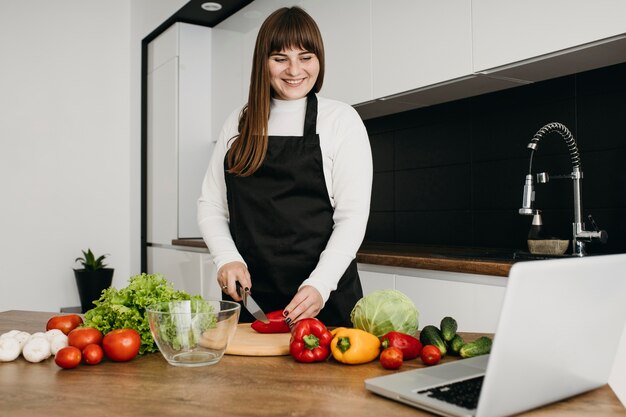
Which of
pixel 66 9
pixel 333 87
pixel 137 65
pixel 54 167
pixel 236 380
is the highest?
pixel 66 9

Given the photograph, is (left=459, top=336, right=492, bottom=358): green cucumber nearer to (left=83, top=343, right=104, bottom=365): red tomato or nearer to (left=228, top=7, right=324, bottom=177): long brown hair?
(left=83, top=343, right=104, bottom=365): red tomato

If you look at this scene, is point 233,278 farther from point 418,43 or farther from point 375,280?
point 418,43

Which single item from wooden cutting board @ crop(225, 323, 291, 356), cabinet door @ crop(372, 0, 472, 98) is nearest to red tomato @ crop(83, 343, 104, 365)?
wooden cutting board @ crop(225, 323, 291, 356)

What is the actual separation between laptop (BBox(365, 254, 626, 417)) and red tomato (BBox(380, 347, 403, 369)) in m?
0.08

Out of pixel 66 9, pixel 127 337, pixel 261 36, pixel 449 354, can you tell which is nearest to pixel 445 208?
pixel 261 36

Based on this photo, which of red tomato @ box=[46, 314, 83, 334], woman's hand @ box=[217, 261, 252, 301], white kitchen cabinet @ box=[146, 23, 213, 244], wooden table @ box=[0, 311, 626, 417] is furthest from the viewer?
white kitchen cabinet @ box=[146, 23, 213, 244]

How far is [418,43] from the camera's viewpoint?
2.52m

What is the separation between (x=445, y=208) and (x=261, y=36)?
1503 mm

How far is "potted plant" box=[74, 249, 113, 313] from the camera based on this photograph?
4.23 m

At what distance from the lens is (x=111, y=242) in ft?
15.4

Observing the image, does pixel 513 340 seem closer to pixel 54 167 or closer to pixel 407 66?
pixel 407 66

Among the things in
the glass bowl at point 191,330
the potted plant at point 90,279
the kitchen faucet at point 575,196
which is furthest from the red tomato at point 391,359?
the potted plant at point 90,279

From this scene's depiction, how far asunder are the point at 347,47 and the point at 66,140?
255cm

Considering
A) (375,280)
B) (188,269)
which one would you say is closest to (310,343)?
(375,280)
